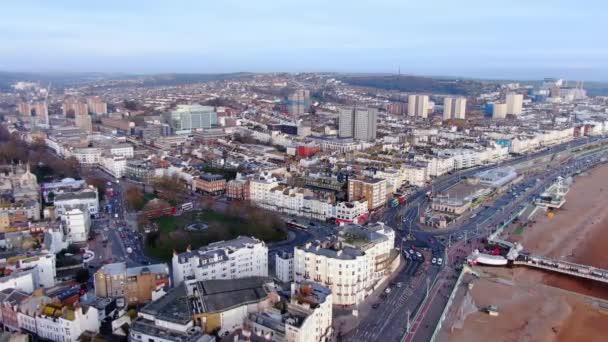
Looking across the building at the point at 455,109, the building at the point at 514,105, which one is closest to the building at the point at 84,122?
the building at the point at 455,109

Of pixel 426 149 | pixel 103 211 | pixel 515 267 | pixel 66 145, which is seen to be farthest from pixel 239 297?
pixel 66 145

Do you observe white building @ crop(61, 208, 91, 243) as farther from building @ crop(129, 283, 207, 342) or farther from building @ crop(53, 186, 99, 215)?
building @ crop(129, 283, 207, 342)

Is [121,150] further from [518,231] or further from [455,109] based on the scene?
[455,109]

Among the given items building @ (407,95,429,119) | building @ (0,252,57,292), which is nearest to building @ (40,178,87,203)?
building @ (0,252,57,292)

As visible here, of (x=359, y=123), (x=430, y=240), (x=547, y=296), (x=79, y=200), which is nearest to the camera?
(x=547, y=296)

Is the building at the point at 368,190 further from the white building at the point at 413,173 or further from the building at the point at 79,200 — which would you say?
the building at the point at 79,200

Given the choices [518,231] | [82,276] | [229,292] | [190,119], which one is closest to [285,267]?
[229,292]

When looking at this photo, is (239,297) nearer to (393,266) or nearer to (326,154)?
(393,266)
